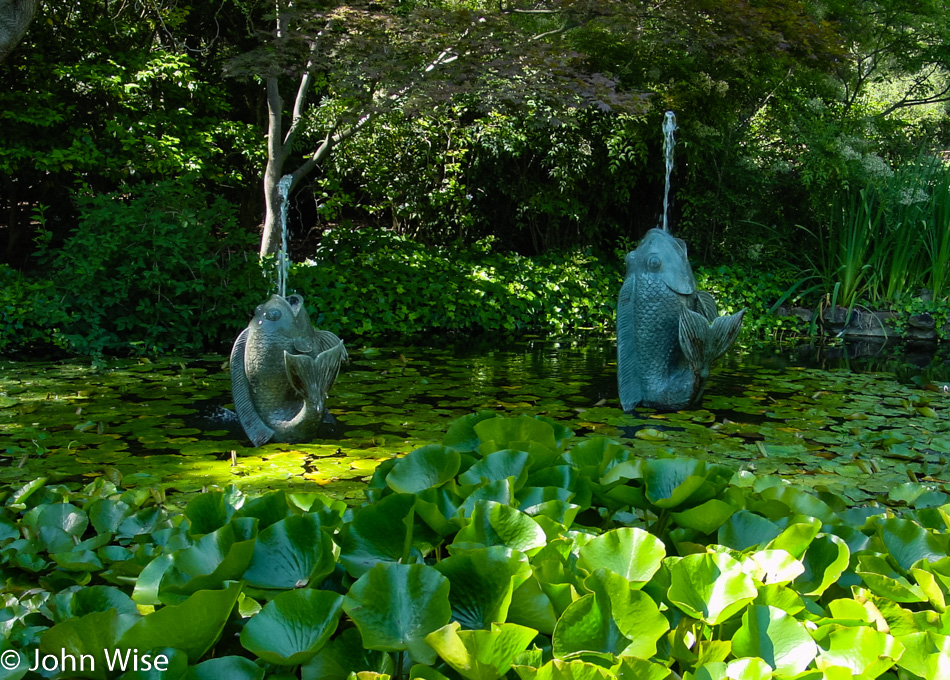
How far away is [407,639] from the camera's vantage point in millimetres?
1015

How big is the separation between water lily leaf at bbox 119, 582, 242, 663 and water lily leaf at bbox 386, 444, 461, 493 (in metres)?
0.51

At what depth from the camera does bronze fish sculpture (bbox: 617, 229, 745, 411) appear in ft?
15.7

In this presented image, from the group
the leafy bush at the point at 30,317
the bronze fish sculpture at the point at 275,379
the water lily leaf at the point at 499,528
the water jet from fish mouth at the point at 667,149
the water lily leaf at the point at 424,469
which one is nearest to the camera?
the water lily leaf at the point at 499,528

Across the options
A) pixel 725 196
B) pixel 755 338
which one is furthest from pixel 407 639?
pixel 725 196

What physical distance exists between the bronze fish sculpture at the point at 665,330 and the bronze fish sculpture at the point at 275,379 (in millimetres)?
1754

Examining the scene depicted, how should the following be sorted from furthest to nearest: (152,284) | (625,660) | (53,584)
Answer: (152,284)
(53,584)
(625,660)

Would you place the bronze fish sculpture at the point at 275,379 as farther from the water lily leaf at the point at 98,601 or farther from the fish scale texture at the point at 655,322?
the water lily leaf at the point at 98,601

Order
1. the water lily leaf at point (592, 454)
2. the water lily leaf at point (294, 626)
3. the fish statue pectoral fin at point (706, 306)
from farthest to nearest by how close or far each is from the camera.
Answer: the fish statue pectoral fin at point (706, 306) < the water lily leaf at point (592, 454) < the water lily leaf at point (294, 626)

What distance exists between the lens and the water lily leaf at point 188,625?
99 cm

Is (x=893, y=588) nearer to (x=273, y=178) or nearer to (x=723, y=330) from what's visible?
(x=723, y=330)

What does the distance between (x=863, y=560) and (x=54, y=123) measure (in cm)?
982

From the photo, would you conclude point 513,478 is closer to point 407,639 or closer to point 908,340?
point 407,639

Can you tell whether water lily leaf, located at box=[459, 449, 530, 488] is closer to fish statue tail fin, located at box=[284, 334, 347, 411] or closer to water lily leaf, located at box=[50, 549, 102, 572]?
water lily leaf, located at box=[50, 549, 102, 572]

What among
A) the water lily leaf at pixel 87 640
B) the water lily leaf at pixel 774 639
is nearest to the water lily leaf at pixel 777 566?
the water lily leaf at pixel 774 639
